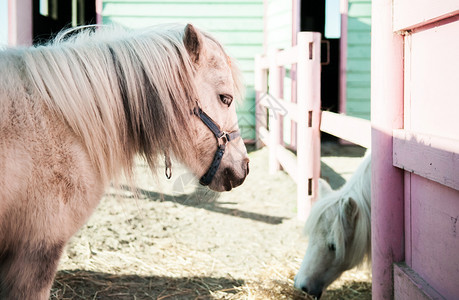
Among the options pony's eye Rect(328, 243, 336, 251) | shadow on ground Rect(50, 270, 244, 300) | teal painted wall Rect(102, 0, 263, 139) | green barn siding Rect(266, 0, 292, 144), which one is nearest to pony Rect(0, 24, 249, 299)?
pony's eye Rect(328, 243, 336, 251)

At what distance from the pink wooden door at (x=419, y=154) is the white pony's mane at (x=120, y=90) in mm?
745

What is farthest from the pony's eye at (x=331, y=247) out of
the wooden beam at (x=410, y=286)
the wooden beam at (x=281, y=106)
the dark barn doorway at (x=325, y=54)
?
the dark barn doorway at (x=325, y=54)

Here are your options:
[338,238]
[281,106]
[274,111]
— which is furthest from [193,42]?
[274,111]

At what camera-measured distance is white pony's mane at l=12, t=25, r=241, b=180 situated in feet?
4.66

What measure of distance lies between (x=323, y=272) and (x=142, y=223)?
1881 millimetres

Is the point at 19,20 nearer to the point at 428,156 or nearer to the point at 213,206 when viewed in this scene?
the point at 213,206

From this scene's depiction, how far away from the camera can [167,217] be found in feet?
13.3

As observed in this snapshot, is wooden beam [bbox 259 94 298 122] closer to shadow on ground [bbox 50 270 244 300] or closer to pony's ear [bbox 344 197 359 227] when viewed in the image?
pony's ear [bbox 344 197 359 227]

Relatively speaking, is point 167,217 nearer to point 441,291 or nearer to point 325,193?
point 325,193

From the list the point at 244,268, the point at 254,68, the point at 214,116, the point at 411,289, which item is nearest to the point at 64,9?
the point at 254,68

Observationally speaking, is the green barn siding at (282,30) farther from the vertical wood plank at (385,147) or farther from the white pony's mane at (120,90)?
the white pony's mane at (120,90)

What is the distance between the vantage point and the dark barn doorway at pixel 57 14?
7.94 meters

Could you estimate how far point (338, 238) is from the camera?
2463mm

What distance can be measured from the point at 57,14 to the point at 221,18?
4.59 metres
